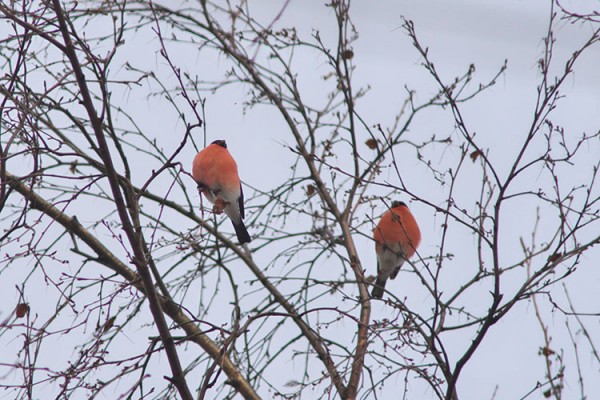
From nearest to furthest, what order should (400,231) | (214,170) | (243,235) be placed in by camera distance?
1. (243,235)
2. (214,170)
3. (400,231)

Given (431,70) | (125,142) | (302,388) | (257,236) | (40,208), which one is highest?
(125,142)

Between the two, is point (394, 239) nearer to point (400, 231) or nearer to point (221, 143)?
point (400, 231)

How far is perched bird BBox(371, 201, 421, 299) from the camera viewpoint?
5480 millimetres

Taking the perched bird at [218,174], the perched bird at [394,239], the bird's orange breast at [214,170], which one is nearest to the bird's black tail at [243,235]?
the perched bird at [218,174]

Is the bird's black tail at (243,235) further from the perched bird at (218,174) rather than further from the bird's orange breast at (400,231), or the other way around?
the bird's orange breast at (400,231)

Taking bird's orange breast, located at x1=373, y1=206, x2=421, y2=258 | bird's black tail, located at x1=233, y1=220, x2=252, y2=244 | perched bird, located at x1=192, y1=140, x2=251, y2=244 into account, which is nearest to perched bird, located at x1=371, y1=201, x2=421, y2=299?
bird's orange breast, located at x1=373, y1=206, x2=421, y2=258

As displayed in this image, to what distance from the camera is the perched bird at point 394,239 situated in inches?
216

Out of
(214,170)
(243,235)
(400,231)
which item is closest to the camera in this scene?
(243,235)

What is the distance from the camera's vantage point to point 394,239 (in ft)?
18.1

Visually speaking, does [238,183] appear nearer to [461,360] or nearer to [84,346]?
[84,346]

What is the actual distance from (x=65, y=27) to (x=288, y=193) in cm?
281

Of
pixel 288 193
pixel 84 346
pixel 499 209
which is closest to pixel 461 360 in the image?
pixel 499 209

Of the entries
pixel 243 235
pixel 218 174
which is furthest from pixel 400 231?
pixel 218 174

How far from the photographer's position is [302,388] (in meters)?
3.31
